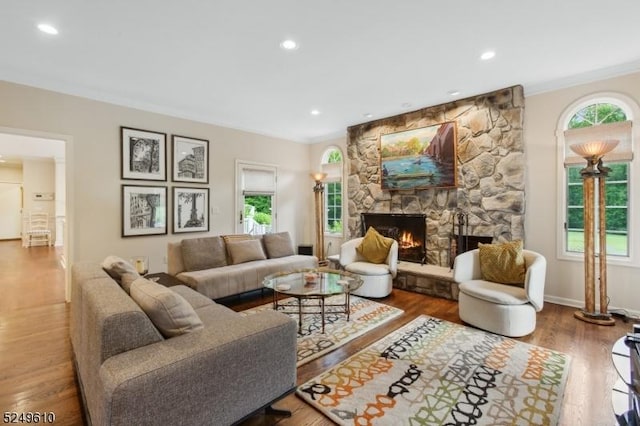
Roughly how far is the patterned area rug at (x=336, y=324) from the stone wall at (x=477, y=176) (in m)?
1.70

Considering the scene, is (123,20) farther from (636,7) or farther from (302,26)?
(636,7)

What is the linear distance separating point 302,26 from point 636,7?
277 centimetres

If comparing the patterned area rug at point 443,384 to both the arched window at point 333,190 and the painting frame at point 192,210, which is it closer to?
the painting frame at point 192,210

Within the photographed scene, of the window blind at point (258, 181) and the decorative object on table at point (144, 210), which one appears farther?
the window blind at point (258, 181)

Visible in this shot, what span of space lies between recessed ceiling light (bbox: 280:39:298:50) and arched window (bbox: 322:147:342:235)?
11.4ft

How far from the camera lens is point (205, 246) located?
13.5 ft

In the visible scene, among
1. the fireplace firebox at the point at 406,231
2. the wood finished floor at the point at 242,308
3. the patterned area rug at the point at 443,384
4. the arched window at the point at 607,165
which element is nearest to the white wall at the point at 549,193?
the arched window at the point at 607,165

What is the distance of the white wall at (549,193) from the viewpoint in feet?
12.1

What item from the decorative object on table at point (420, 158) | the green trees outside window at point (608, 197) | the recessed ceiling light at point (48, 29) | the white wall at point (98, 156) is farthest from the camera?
the decorative object on table at point (420, 158)

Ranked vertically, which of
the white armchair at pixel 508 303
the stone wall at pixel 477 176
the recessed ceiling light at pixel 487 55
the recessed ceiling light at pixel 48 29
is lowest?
the white armchair at pixel 508 303

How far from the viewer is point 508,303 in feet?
9.50

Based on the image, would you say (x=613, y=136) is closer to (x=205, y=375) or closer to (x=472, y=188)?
(x=472, y=188)

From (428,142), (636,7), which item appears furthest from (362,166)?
(636,7)

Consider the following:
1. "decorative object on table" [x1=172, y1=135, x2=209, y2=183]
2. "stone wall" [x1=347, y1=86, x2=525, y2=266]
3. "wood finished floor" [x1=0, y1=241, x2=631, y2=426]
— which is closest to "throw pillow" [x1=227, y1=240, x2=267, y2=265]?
"wood finished floor" [x1=0, y1=241, x2=631, y2=426]
